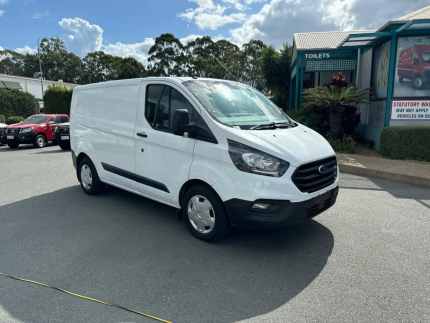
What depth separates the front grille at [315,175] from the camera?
130 inches

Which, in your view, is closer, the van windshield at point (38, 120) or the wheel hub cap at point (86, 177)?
the wheel hub cap at point (86, 177)

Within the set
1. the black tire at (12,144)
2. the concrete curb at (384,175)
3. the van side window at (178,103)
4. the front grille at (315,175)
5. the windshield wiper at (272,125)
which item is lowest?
the black tire at (12,144)

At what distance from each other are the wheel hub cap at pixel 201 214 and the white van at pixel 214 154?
1 cm

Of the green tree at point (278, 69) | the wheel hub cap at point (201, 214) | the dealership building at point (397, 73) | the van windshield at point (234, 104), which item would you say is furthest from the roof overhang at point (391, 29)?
the green tree at point (278, 69)

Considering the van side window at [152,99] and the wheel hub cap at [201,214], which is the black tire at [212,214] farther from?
the van side window at [152,99]

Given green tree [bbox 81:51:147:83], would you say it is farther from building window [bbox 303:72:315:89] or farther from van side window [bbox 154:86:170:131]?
van side window [bbox 154:86:170:131]

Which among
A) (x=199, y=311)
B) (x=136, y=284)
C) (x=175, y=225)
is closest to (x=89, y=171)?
(x=175, y=225)

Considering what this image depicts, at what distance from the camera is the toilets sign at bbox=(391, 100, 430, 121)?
29.0 ft

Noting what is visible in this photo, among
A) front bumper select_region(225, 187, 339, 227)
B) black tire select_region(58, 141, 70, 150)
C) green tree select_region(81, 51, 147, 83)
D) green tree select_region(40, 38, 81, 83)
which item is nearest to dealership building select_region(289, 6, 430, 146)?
front bumper select_region(225, 187, 339, 227)

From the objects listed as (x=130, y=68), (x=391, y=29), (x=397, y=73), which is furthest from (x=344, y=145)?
(x=130, y=68)

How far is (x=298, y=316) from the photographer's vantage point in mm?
2521

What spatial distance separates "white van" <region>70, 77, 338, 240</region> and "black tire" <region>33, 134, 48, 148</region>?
10667 mm

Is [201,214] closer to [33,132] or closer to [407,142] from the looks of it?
[407,142]

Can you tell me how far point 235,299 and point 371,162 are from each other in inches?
265
